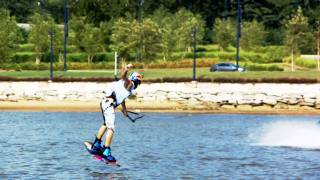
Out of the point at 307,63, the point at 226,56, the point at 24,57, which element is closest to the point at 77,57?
the point at 24,57

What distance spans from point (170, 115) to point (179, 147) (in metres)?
22.8

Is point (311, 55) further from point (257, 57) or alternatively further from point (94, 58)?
point (94, 58)

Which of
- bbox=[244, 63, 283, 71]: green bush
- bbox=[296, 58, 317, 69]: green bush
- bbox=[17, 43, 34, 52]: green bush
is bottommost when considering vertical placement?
bbox=[244, 63, 283, 71]: green bush

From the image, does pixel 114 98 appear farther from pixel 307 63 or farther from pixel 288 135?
pixel 307 63

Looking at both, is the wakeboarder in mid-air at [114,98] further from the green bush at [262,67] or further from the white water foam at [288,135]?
the green bush at [262,67]

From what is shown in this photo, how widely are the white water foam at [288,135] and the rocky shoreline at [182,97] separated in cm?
1206

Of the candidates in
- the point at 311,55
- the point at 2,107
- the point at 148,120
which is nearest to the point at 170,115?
Result: the point at 148,120

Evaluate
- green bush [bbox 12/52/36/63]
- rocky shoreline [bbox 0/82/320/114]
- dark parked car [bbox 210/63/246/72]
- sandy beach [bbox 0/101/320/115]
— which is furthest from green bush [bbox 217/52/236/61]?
sandy beach [bbox 0/101/320/115]

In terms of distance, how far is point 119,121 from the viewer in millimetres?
49375

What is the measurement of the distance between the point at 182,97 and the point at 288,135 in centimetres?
2244

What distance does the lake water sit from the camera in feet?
77.3

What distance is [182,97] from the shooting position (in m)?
60.4

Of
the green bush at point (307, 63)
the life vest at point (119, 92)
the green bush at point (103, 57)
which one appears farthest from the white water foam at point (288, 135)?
the green bush at point (103, 57)

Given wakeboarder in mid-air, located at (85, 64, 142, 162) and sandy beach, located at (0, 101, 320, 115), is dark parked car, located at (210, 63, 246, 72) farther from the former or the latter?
wakeboarder in mid-air, located at (85, 64, 142, 162)
